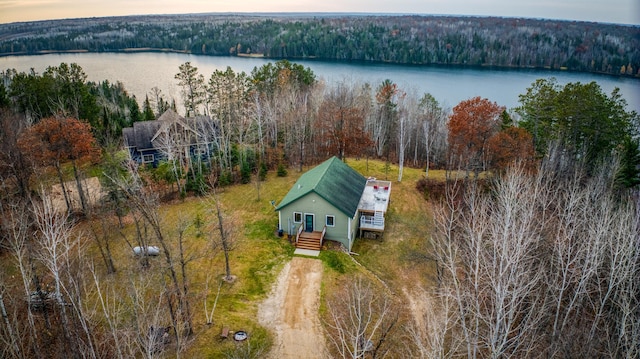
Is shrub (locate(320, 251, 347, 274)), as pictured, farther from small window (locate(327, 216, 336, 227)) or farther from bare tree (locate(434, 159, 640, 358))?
bare tree (locate(434, 159, 640, 358))

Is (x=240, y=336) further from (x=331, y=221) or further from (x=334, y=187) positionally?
(x=334, y=187)

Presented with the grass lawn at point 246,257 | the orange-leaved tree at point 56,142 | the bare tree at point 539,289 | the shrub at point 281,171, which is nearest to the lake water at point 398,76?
the shrub at point 281,171

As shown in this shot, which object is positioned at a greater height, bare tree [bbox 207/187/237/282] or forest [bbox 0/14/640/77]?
forest [bbox 0/14/640/77]

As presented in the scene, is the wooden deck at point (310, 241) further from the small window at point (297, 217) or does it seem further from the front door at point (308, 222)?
the small window at point (297, 217)

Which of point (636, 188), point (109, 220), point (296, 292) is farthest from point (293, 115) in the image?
point (636, 188)


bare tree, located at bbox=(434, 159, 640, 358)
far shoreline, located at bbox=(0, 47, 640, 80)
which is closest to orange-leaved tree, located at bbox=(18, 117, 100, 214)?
bare tree, located at bbox=(434, 159, 640, 358)

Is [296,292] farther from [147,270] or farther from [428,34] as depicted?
[428,34]

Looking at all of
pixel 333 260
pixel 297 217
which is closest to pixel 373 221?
pixel 333 260
